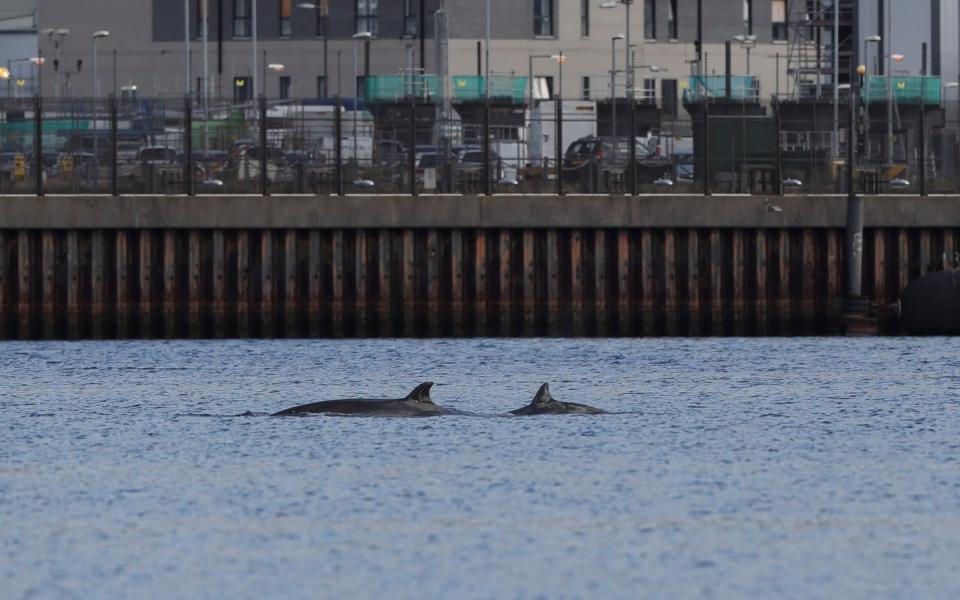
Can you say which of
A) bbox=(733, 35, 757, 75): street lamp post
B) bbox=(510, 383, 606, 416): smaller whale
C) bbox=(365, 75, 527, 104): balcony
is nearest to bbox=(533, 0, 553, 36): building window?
bbox=(733, 35, 757, 75): street lamp post

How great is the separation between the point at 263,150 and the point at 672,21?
85.7 metres

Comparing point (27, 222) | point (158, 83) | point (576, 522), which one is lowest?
point (576, 522)

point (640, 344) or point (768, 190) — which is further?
point (768, 190)

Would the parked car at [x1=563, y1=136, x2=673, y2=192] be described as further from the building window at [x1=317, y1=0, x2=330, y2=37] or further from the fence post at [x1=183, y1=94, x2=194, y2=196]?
the building window at [x1=317, y1=0, x2=330, y2=37]

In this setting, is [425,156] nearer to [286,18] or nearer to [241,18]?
[286,18]

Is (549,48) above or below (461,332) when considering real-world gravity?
above

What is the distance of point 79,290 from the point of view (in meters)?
63.8

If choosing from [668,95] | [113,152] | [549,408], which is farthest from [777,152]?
[668,95]

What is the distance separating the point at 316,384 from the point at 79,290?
13333 millimetres

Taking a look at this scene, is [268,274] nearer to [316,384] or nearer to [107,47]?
[316,384]

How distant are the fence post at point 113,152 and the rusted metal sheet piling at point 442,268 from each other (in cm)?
177

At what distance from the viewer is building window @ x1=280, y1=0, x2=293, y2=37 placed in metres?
150

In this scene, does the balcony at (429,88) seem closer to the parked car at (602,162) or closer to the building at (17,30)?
the parked car at (602,162)

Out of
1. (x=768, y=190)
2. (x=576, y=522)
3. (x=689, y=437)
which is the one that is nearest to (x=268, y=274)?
(x=768, y=190)
